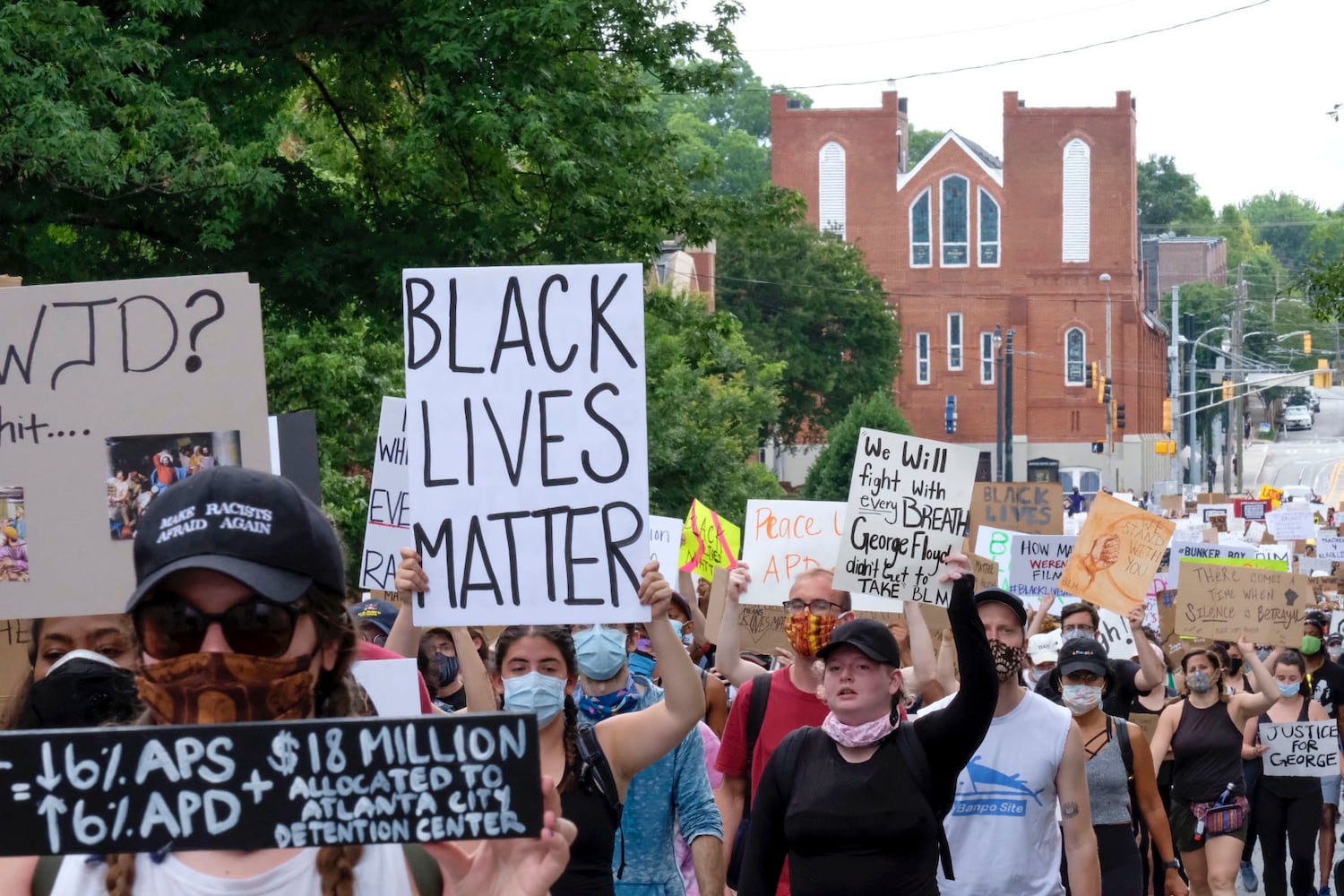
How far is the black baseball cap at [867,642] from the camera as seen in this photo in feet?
18.1

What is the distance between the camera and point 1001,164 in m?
89.0

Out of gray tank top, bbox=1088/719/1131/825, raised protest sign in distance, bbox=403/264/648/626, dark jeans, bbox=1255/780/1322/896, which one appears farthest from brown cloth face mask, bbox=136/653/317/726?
dark jeans, bbox=1255/780/1322/896

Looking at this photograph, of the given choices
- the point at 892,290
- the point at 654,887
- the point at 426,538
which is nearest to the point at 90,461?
the point at 426,538

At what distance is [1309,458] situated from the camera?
4624 inches

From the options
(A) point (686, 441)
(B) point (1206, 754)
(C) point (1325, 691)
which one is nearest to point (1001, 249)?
(A) point (686, 441)

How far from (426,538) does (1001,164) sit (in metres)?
86.6

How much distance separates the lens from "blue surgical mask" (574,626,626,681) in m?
6.31

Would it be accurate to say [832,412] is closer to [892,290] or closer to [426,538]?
[892,290]

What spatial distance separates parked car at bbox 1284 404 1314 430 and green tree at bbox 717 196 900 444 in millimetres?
62908

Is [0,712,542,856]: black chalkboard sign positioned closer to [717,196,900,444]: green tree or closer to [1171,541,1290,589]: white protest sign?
[1171,541,1290,589]: white protest sign

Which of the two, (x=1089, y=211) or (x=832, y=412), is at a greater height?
(x=1089, y=211)

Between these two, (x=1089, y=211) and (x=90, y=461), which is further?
(x=1089, y=211)

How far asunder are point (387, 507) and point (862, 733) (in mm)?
3621

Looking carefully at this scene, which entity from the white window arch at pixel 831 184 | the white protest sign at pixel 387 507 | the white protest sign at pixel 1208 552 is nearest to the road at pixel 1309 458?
the white window arch at pixel 831 184
